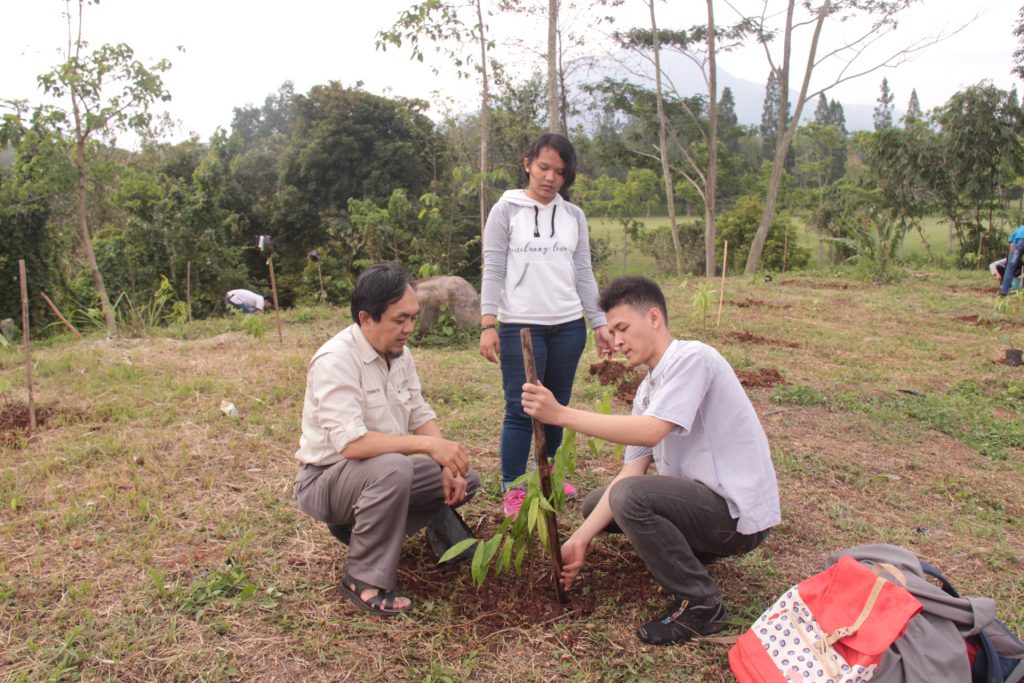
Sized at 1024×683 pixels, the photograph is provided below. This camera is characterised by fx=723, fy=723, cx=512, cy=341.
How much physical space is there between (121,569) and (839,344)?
240 inches

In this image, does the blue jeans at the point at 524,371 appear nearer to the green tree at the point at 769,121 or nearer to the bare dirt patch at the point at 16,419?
the bare dirt patch at the point at 16,419

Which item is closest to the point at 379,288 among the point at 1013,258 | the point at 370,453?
the point at 370,453

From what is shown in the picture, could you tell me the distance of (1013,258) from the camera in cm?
704

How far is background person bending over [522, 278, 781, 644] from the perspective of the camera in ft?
6.64

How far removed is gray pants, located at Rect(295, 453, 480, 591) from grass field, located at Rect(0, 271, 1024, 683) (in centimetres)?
18

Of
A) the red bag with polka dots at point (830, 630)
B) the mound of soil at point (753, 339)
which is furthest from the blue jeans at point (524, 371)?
the mound of soil at point (753, 339)

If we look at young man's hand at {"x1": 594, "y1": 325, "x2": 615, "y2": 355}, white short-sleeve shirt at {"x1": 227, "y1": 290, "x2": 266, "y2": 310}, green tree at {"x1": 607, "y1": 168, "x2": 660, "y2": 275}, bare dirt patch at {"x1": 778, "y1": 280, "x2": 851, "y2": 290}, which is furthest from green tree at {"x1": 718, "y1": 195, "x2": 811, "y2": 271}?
young man's hand at {"x1": 594, "y1": 325, "x2": 615, "y2": 355}

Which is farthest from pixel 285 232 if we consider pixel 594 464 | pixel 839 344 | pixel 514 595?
pixel 514 595

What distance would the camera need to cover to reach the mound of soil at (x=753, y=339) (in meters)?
6.68

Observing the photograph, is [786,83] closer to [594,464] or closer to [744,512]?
[594,464]

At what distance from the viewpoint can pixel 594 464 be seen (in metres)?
3.67

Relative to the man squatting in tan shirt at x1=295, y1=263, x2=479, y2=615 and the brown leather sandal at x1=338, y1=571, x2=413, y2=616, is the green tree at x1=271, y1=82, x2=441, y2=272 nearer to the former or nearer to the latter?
the man squatting in tan shirt at x1=295, y1=263, x2=479, y2=615

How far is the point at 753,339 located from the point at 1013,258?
2.72m

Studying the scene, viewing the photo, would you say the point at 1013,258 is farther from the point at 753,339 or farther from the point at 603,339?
the point at 603,339
